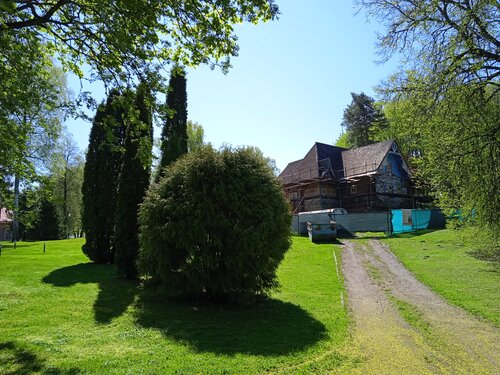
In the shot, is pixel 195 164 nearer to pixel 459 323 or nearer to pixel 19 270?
pixel 459 323

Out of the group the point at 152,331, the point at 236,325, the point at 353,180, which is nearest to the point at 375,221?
the point at 353,180

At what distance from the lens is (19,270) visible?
14.3 meters

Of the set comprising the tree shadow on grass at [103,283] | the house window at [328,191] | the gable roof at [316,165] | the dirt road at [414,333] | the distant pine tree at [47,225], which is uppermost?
the gable roof at [316,165]

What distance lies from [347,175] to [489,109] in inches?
1136

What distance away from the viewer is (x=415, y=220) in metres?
30.6

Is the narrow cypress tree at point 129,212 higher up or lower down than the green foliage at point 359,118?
lower down

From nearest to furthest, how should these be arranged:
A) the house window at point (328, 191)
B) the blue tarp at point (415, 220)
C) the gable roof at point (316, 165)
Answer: the blue tarp at point (415, 220) < the house window at point (328, 191) < the gable roof at point (316, 165)

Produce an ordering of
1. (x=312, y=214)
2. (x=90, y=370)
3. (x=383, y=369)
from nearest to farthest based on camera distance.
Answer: (x=90, y=370) < (x=383, y=369) < (x=312, y=214)

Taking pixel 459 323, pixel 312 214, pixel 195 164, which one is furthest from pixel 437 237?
pixel 195 164

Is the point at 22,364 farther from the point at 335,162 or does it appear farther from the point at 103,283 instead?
the point at 335,162

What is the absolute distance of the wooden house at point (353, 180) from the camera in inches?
1561

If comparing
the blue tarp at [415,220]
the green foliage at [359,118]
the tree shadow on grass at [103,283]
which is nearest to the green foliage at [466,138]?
the tree shadow on grass at [103,283]

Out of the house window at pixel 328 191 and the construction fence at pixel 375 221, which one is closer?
the construction fence at pixel 375 221

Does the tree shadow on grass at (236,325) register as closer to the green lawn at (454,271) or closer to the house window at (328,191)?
the green lawn at (454,271)
